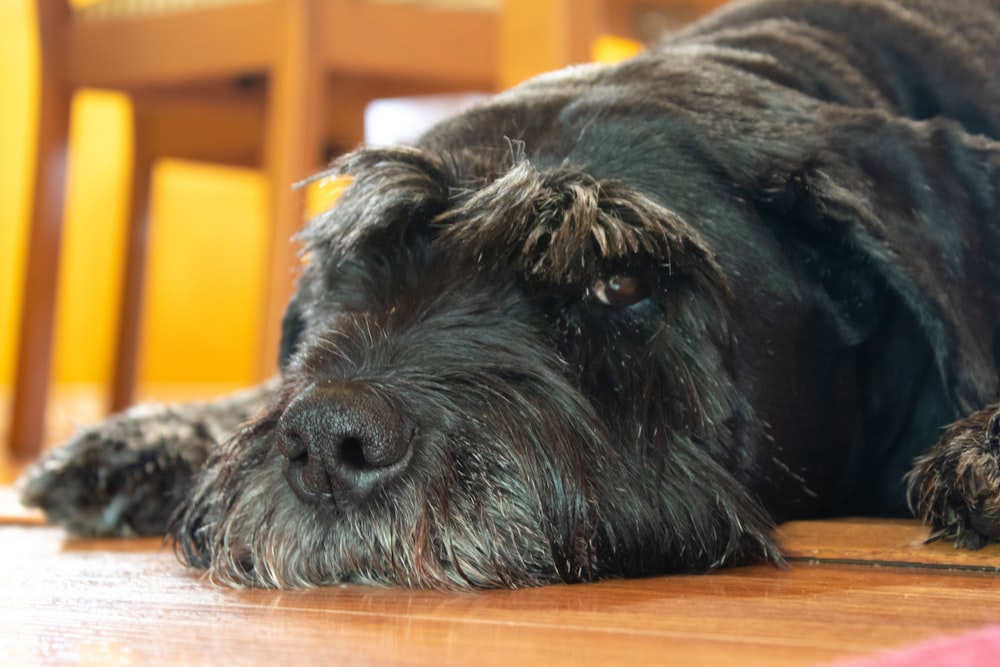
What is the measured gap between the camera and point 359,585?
1.80m

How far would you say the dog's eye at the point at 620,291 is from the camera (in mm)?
2018

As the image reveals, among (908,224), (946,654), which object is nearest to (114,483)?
(908,224)

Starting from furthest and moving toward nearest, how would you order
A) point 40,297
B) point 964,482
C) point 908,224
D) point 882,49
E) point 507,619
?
point 40,297 → point 882,49 → point 908,224 → point 964,482 → point 507,619

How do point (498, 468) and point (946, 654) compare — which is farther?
point (498, 468)

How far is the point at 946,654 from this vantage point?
1.21m

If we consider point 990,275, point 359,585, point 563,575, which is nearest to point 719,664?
point 563,575

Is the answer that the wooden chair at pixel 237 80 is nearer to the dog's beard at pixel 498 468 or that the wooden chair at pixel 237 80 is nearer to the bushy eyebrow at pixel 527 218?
the bushy eyebrow at pixel 527 218

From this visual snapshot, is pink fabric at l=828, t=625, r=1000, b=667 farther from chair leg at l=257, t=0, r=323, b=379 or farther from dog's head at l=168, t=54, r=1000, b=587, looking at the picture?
chair leg at l=257, t=0, r=323, b=379

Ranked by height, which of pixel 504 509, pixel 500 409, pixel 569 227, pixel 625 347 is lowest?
pixel 504 509

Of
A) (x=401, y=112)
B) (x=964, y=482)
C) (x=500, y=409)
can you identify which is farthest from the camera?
(x=401, y=112)

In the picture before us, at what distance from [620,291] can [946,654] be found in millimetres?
930

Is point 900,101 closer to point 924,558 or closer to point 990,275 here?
point 990,275

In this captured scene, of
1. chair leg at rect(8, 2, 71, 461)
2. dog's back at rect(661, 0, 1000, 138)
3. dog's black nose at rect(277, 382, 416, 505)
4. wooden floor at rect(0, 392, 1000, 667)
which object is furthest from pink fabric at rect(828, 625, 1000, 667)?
chair leg at rect(8, 2, 71, 461)

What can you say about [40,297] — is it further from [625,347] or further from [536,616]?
[536,616]
